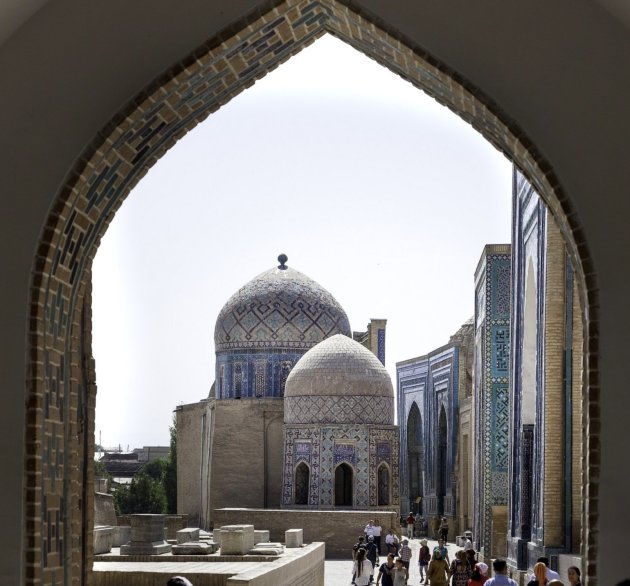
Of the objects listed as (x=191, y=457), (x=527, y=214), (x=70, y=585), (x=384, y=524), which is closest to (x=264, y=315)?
(x=191, y=457)

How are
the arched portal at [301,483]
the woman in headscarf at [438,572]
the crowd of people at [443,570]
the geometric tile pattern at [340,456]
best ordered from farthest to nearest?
the arched portal at [301,483] → the geometric tile pattern at [340,456] → the woman in headscarf at [438,572] → the crowd of people at [443,570]

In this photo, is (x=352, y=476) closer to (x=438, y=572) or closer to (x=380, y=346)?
(x=380, y=346)

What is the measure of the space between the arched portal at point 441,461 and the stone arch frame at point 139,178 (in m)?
27.6

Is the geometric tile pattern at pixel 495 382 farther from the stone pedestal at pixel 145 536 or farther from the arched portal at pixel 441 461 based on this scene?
the arched portal at pixel 441 461

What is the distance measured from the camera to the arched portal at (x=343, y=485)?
31234mm

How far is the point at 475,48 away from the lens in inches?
255

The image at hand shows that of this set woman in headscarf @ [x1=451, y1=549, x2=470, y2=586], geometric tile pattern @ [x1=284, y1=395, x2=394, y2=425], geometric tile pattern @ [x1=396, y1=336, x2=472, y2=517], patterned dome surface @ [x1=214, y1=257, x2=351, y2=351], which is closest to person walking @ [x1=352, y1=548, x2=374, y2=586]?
woman in headscarf @ [x1=451, y1=549, x2=470, y2=586]

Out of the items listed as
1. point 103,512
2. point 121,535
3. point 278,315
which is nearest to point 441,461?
point 278,315

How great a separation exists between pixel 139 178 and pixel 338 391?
24.7 m

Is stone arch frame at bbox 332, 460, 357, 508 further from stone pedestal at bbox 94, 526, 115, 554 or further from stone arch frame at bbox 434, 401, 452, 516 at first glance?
stone pedestal at bbox 94, 526, 115, 554

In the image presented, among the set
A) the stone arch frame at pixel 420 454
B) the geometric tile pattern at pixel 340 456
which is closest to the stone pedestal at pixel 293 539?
the geometric tile pattern at pixel 340 456

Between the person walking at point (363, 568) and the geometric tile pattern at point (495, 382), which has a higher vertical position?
the geometric tile pattern at point (495, 382)

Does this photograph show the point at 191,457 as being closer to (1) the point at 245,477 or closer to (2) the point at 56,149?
(1) the point at 245,477

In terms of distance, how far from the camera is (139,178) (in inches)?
288
